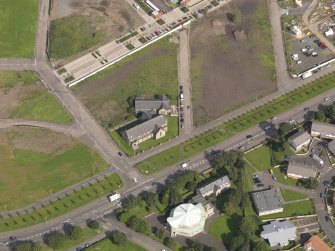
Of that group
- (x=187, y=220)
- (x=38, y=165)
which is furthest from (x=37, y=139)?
(x=187, y=220)

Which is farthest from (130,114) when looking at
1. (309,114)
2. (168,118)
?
(309,114)

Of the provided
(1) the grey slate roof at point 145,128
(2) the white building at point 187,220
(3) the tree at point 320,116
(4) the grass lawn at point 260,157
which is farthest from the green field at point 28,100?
(3) the tree at point 320,116

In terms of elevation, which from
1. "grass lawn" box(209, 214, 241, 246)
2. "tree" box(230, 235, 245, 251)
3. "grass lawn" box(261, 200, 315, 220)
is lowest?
"tree" box(230, 235, 245, 251)

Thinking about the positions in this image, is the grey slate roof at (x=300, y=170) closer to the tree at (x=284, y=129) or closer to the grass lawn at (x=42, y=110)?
the tree at (x=284, y=129)

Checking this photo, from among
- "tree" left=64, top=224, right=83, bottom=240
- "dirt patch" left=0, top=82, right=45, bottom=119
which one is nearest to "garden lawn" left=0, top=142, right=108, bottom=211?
"dirt patch" left=0, top=82, right=45, bottom=119

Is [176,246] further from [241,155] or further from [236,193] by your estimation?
[241,155]

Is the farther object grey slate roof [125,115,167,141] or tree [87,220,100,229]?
grey slate roof [125,115,167,141]

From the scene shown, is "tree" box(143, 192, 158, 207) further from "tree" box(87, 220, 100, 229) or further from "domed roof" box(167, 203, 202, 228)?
"tree" box(87, 220, 100, 229)
